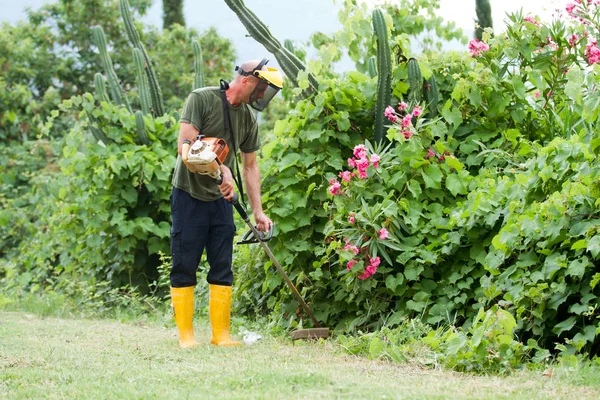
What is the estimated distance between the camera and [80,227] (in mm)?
8906

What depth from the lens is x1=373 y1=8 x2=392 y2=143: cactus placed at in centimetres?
625

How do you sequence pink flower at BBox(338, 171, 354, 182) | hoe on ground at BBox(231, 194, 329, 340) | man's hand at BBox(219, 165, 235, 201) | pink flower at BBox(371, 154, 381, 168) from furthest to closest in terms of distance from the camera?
pink flower at BBox(338, 171, 354, 182) → pink flower at BBox(371, 154, 381, 168) → hoe on ground at BBox(231, 194, 329, 340) → man's hand at BBox(219, 165, 235, 201)

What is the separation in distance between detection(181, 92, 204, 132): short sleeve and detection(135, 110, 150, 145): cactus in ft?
11.1

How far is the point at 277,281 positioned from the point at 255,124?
1.31 meters

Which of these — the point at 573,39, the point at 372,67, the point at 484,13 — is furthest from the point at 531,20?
the point at 484,13

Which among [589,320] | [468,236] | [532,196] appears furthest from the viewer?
[468,236]

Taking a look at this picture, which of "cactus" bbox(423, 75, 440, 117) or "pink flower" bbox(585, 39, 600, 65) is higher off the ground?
"pink flower" bbox(585, 39, 600, 65)

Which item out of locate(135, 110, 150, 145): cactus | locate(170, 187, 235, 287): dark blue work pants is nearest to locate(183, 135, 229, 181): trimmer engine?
locate(170, 187, 235, 287): dark blue work pants

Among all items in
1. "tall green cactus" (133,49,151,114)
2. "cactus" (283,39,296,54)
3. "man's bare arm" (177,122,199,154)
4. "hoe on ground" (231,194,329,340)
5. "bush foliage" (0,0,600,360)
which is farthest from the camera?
"tall green cactus" (133,49,151,114)

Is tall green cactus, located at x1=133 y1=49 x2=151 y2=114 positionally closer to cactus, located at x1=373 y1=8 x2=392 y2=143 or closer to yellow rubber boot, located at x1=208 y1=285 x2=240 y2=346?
cactus, located at x1=373 y1=8 x2=392 y2=143

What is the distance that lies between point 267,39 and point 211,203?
80.7 inches

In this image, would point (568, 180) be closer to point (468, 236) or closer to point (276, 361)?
point (468, 236)

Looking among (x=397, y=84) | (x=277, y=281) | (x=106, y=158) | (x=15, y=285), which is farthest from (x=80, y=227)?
(x=397, y=84)

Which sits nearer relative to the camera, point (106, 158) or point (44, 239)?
point (106, 158)
